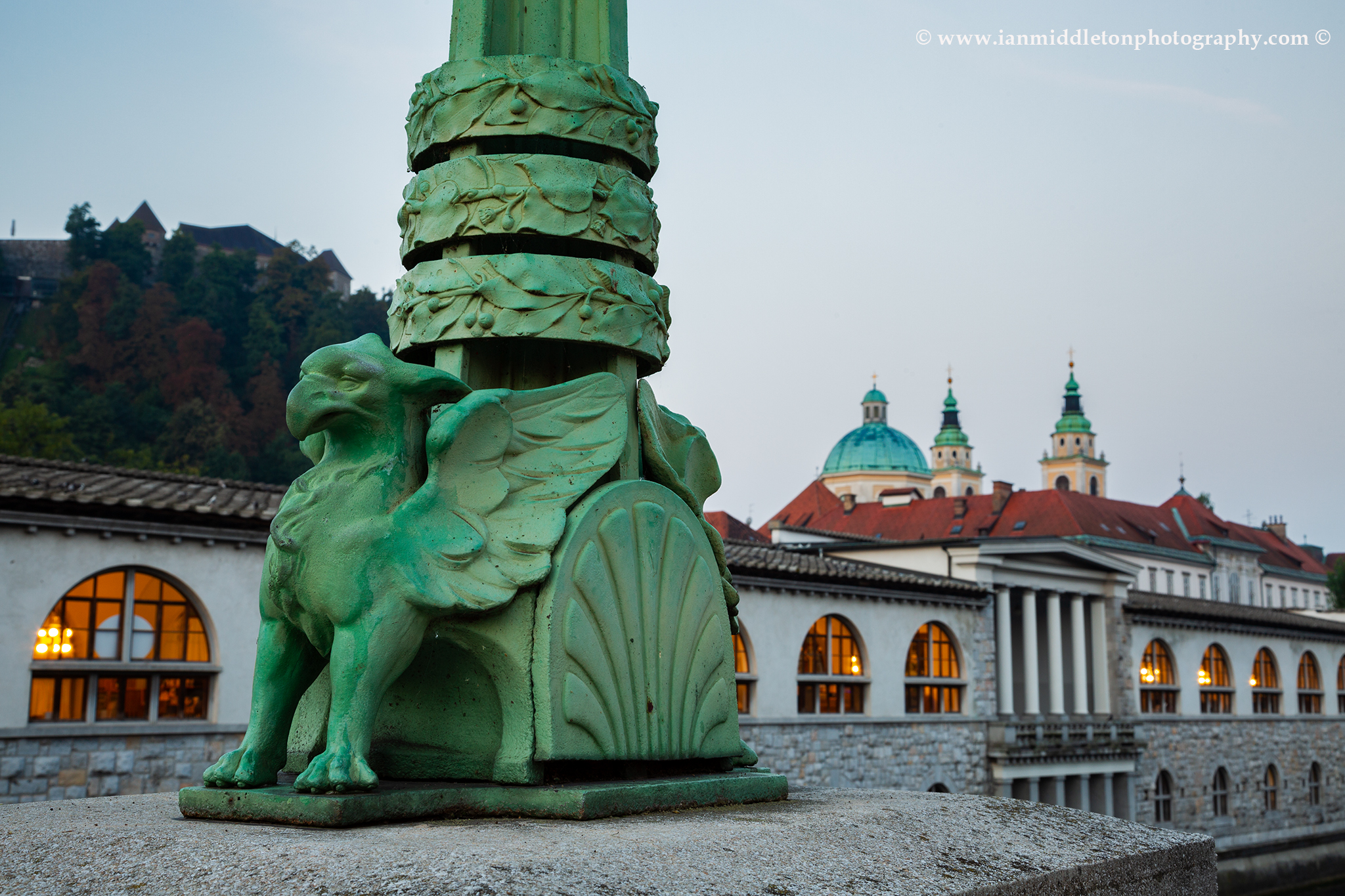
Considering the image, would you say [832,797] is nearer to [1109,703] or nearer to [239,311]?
[1109,703]

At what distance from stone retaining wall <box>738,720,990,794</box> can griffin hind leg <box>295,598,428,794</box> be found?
1777 centimetres

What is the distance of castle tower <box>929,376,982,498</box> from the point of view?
115 meters

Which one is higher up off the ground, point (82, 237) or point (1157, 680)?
point (82, 237)

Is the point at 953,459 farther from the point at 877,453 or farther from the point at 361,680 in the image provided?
the point at 361,680

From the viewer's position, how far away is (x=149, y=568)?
48.9 ft

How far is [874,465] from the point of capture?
103 metres

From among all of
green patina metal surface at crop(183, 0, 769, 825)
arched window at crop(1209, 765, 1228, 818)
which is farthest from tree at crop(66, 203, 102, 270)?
green patina metal surface at crop(183, 0, 769, 825)

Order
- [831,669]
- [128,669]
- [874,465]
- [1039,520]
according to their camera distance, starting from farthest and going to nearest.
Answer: [874,465] < [1039,520] < [831,669] < [128,669]

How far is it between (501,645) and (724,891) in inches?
55.4

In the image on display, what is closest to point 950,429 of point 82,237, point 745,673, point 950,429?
point 950,429

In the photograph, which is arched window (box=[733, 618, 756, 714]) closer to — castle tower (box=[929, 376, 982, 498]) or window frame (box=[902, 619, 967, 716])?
window frame (box=[902, 619, 967, 716])

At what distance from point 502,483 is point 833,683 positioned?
66.6 ft

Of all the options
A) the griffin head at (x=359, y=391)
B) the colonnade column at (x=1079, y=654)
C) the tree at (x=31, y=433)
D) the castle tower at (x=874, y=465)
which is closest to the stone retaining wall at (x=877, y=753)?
the colonnade column at (x=1079, y=654)

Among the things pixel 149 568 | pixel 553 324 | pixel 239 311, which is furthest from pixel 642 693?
pixel 239 311
